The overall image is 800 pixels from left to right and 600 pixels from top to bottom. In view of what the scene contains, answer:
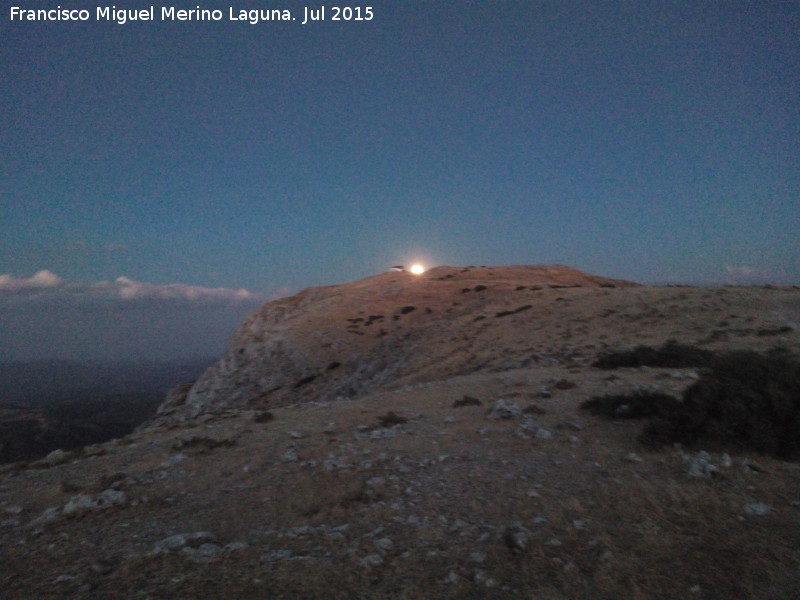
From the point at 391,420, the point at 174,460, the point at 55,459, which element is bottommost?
the point at 55,459

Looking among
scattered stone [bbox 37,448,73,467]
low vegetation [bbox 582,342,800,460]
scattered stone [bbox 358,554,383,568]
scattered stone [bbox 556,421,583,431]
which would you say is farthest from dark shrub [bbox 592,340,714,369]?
scattered stone [bbox 37,448,73,467]

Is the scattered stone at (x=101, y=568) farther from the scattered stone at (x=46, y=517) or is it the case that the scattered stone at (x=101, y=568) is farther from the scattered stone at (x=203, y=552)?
the scattered stone at (x=46, y=517)

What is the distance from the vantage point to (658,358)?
1716 centimetres

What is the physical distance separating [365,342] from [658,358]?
27.4 meters

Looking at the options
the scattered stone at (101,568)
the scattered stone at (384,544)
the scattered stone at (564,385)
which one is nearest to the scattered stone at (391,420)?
the scattered stone at (564,385)

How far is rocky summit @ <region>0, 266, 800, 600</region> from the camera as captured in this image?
5340 mm

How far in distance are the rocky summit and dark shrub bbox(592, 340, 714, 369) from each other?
99 millimetres

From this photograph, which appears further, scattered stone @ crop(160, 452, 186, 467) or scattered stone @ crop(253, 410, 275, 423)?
scattered stone @ crop(253, 410, 275, 423)

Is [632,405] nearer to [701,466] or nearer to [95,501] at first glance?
[701,466]

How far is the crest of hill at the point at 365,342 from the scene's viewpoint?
30484 millimetres

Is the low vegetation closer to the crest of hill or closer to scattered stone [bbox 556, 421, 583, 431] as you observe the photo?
scattered stone [bbox 556, 421, 583, 431]

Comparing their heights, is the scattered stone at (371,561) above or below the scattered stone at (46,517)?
below

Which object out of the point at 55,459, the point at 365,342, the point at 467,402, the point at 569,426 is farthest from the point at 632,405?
the point at 365,342

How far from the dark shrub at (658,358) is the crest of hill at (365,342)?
582 centimetres
